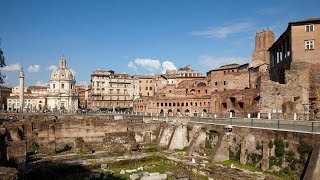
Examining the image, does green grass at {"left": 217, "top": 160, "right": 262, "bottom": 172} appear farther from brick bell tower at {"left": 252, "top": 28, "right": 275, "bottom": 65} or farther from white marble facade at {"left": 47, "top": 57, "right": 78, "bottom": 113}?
white marble facade at {"left": 47, "top": 57, "right": 78, "bottom": 113}

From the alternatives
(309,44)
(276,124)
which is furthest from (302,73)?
(276,124)

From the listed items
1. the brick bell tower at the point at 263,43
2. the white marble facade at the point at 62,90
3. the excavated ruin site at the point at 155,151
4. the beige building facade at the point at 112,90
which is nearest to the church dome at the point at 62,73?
the white marble facade at the point at 62,90

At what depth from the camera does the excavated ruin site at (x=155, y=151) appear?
796 inches

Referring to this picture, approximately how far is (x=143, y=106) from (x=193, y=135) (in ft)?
155

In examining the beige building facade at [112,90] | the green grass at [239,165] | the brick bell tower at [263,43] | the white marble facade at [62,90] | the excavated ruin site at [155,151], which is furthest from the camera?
the beige building facade at [112,90]

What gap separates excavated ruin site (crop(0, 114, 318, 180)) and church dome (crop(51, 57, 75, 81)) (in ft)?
204

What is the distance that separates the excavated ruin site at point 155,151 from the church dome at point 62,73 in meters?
62.2

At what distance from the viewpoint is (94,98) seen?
104m

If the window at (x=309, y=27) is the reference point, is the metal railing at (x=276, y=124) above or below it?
below

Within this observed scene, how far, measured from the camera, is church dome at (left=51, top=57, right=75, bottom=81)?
314 feet

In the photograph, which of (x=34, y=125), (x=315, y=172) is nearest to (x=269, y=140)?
(x=315, y=172)

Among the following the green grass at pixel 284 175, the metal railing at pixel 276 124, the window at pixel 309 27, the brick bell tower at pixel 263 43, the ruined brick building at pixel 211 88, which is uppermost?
the brick bell tower at pixel 263 43

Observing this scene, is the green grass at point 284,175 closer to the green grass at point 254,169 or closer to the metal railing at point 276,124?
the green grass at point 254,169

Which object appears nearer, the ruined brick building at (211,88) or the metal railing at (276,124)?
the metal railing at (276,124)
